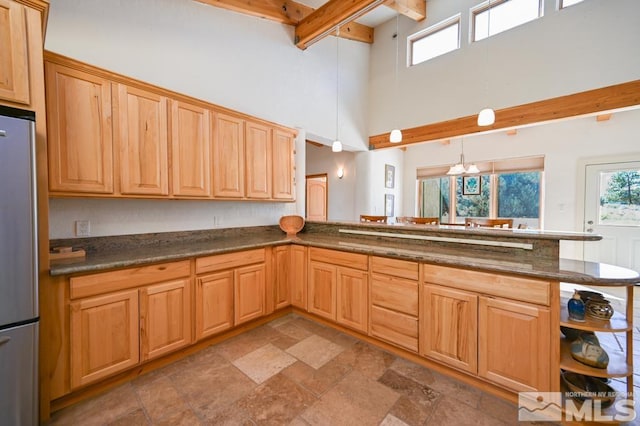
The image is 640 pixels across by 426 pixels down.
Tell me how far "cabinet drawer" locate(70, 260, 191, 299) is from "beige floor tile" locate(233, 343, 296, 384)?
34.6 inches

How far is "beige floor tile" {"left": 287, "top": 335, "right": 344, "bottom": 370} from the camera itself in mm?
2139

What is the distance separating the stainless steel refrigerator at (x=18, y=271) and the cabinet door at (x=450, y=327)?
8.01 feet

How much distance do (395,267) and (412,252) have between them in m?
0.20

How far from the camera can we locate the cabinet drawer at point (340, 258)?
7.86 feet

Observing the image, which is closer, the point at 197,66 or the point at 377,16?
the point at 197,66

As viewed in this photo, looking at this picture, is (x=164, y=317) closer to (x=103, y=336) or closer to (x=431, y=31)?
(x=103, y=336)

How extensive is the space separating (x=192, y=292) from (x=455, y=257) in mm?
2166

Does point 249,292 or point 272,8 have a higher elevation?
point 272,8

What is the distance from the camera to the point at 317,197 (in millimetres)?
6848

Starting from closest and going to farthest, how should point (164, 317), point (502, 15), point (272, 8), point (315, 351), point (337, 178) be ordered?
point (164, 317), point (315, 351), point (272, 8), point (502, 15), point (337, 178)

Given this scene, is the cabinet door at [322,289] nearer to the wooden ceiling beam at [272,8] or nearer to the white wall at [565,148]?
the wooden ceiling beam at [272,8]

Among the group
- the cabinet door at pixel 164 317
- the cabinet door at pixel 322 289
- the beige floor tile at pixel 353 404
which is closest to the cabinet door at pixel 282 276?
the cabinet door at pixel 322 289

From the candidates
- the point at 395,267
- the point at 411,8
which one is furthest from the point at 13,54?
the point at 411,8

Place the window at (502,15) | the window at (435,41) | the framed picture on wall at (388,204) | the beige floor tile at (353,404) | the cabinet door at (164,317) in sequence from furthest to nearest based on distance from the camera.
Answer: the framed picture on wall at (388,204) → the window at (435,41) → the window at (502,15) → the cabinet door at (164,317) → the beige floor tile at (353,404)
